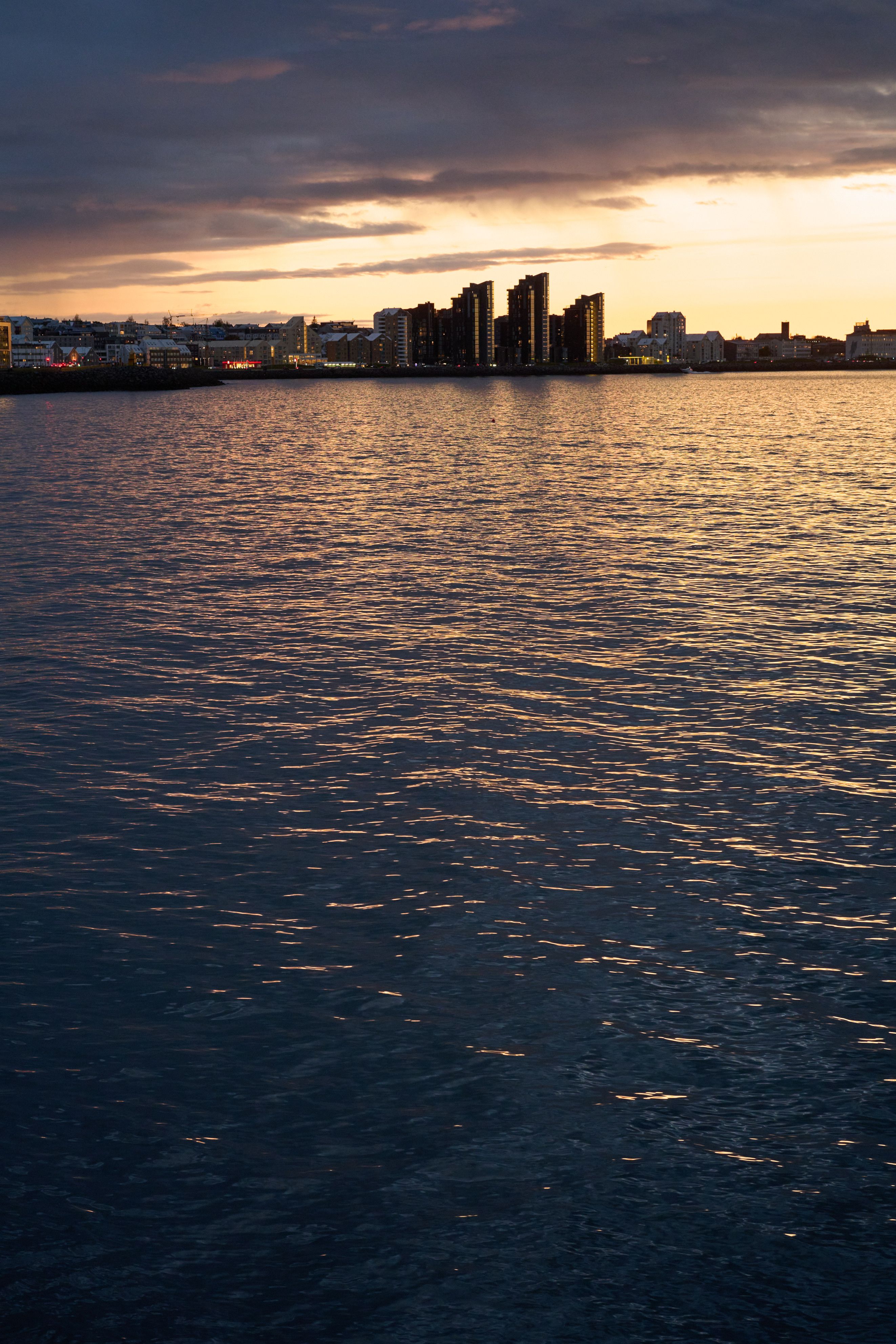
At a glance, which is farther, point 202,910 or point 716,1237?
point 202,910

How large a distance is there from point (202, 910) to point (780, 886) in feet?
17.8

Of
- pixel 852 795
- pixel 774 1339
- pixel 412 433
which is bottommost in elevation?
pixel 774 1339

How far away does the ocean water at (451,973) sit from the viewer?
6.45 meters

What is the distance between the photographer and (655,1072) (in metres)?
8.27

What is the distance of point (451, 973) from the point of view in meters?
9.74

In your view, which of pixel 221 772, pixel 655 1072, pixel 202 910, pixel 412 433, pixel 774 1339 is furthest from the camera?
pixel 412 433

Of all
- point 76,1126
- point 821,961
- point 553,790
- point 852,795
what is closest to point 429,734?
point 553,790

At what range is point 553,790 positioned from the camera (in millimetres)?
13969

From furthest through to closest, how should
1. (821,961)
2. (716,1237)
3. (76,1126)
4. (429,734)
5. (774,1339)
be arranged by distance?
(429,734), (821,961), (76,1126), (716,1237), (774,1339)

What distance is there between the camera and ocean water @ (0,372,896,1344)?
6.45 metres

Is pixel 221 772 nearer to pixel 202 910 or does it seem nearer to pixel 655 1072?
pixel 202 910

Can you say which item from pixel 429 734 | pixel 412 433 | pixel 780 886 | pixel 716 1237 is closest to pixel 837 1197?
pixel 716 1237

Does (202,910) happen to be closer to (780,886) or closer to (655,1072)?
(655,1072)

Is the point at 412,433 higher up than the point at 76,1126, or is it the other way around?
the point at 412,433
